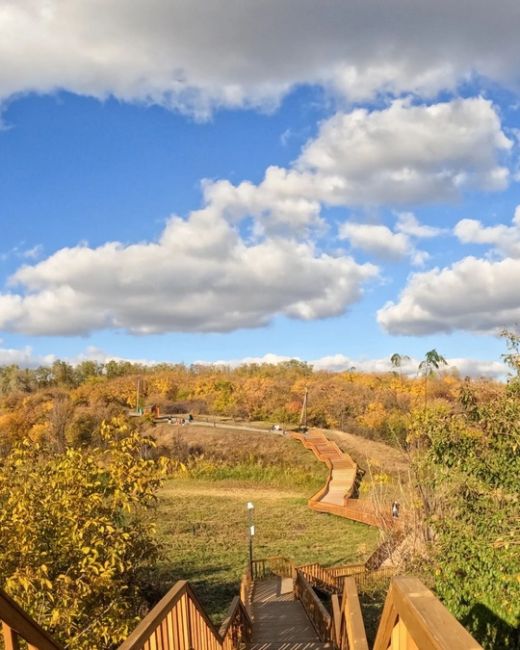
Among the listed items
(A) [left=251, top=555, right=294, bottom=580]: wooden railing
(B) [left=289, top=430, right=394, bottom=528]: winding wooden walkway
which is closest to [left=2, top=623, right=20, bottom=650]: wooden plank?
(B) [left=289, top=430, right=394, bottom=528]: winding wooden walkway

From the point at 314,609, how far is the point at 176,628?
30.1 feet

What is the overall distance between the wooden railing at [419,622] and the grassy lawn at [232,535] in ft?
55.0

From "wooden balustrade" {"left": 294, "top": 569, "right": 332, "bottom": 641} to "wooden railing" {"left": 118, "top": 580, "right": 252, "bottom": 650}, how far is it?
14.1 ft

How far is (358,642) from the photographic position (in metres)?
3.09

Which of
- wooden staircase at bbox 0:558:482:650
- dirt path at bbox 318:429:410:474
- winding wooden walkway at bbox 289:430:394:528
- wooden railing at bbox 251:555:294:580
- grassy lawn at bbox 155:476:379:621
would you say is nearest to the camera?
wooden staircase at bbox 0:558:482:650

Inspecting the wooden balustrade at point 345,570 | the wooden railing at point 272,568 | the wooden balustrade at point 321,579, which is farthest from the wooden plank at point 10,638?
the wooden railing at point 272,568

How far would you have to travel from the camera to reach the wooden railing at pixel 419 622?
150cm

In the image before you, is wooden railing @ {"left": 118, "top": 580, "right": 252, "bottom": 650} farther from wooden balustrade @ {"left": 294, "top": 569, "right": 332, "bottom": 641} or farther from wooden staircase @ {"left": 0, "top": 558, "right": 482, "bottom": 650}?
wooden balustrade @ {"left": 294, "top": 569, "right": 332, "bottom": 641}

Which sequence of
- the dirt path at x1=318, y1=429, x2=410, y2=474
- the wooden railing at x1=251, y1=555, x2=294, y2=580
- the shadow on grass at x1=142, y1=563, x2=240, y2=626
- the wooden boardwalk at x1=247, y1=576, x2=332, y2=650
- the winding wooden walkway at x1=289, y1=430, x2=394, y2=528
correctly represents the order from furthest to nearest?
the dirt path at x1=318, y1=429, x2=410, y2=474, the winding wooden walkway at x1=289, y1=430, x2=394, y2=528, the wooden railing at x1=251, y1=555, x2=294, y2=580, the shadow on grass at x1=142, y1=563, x2=240, y2=626, the wooden boardwalk at x1=247, y1=576, x2=332, y2=650

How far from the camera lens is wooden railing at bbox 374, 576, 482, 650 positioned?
1.50 m

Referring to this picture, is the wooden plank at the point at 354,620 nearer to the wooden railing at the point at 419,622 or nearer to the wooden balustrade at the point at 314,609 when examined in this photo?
the wooden railing at the point at 419,622

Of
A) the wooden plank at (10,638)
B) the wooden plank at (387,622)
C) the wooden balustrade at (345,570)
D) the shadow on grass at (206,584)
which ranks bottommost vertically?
the shadow on grass at (206,584)

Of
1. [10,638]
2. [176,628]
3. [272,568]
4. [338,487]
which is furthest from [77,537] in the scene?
[338,487]

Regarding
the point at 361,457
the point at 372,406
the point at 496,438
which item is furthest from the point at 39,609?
the point at 372,406
